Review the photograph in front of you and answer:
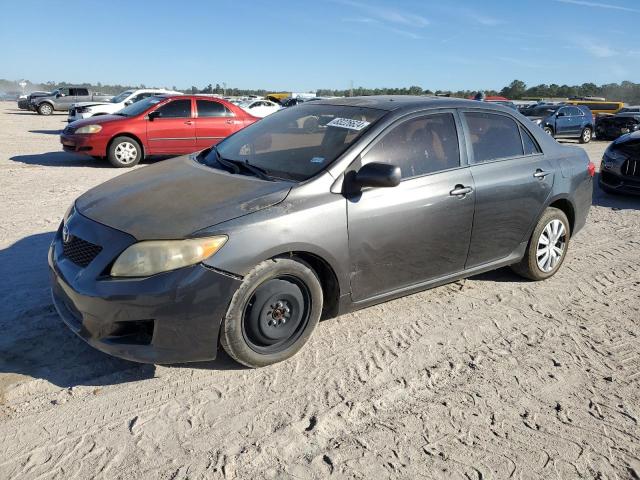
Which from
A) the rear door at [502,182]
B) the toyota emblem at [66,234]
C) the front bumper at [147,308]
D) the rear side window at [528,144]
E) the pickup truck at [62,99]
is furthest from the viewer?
the pickup truck at [62,99]

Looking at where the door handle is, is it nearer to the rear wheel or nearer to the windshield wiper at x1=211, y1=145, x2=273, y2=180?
the windshield wiper at x1=211, y1=145, x2=273, y2=180

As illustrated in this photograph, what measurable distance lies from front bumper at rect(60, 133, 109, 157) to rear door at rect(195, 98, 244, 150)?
1.93 metres

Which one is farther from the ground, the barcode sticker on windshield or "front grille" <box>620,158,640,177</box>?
the barcode sticker on windshield

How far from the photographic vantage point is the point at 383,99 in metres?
4.24

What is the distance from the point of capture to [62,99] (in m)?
31.4

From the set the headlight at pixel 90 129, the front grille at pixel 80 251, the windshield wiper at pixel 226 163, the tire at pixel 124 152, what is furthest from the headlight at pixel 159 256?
the headlight at pixel 90 129

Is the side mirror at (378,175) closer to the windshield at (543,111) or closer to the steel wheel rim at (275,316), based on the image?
the steel wheel rim at (275,316)

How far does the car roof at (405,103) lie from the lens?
155 inches

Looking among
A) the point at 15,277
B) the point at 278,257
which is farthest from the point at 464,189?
the point at 15,277

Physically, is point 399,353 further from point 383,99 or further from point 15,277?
point 15,277

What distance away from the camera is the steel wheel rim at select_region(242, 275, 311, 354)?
307cm

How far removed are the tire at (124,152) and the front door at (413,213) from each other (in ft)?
27.2

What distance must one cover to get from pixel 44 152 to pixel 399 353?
12.1 meters

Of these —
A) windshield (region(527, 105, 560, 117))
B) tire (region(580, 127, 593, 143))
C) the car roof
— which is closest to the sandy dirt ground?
the car roof
